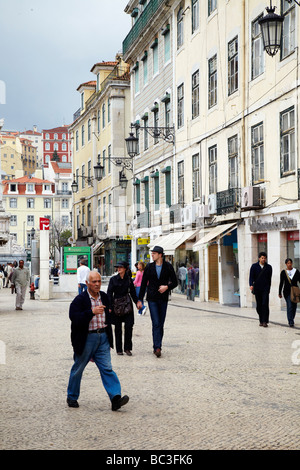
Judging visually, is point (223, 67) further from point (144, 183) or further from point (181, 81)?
point (144, 183)

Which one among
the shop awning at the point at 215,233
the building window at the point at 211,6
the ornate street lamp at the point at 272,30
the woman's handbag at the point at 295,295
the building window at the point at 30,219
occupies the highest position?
the building window at the point at 211,6

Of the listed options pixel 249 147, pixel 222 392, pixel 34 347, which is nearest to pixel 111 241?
pixel 249 147

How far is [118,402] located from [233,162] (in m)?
19.2

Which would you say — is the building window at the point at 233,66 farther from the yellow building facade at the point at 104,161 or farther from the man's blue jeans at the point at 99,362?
the man's blue jeans at the point at 99,362

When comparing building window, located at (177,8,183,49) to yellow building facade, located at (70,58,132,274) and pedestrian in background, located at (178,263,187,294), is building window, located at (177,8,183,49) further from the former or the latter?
yellow building facade, located at (70,58,132,274)

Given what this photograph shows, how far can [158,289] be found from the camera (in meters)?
12.0

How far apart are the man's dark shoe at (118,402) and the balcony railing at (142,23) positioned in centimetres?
2917

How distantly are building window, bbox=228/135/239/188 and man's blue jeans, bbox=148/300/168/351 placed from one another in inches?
553

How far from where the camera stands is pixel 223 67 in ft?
87.9

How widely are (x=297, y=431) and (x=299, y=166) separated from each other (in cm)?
1454

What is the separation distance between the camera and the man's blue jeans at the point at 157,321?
11.8 m

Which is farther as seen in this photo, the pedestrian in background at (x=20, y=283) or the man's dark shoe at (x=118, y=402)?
the pedestrian in background at (x=20, y=283)

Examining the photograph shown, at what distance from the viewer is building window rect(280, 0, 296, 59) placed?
816 inches

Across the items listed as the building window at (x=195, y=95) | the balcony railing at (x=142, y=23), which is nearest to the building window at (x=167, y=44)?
the balcony railing at (x=142, y=23)
